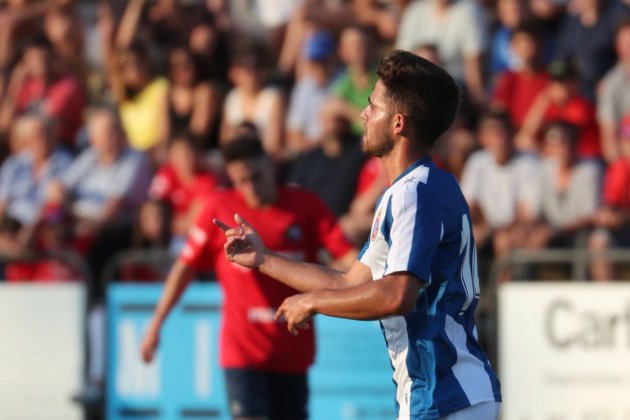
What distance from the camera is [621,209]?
1042 cm

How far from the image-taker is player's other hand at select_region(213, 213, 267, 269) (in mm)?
4914

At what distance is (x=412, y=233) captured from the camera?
4.59m

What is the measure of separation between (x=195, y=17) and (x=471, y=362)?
30.5ft

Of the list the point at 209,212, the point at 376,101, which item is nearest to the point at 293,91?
the point at 209,212

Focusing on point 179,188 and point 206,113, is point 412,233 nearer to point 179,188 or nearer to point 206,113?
point 179,188

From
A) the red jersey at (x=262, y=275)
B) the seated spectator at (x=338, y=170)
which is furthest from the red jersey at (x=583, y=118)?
the red jersey at (x=262, y=275)

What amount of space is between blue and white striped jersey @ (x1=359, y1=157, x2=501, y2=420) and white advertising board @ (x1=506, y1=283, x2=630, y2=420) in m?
5.13

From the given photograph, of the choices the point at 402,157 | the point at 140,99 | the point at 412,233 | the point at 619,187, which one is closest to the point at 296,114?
the point at 140,99

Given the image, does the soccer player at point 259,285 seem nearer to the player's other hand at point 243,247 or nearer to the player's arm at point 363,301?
the player's other hand at point 243,247

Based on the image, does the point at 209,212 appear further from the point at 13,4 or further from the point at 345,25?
the point at 13,4

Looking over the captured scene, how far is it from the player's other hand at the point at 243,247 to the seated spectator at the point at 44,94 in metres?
8.33

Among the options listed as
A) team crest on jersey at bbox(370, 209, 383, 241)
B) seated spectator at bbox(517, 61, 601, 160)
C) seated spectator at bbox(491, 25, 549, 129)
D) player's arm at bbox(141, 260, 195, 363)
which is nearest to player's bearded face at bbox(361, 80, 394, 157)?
team crest on jersey at bbox(370, 209, 383, 241)

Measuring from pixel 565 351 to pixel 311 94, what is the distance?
3601 millimetres

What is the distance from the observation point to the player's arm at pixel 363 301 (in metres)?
4.50
